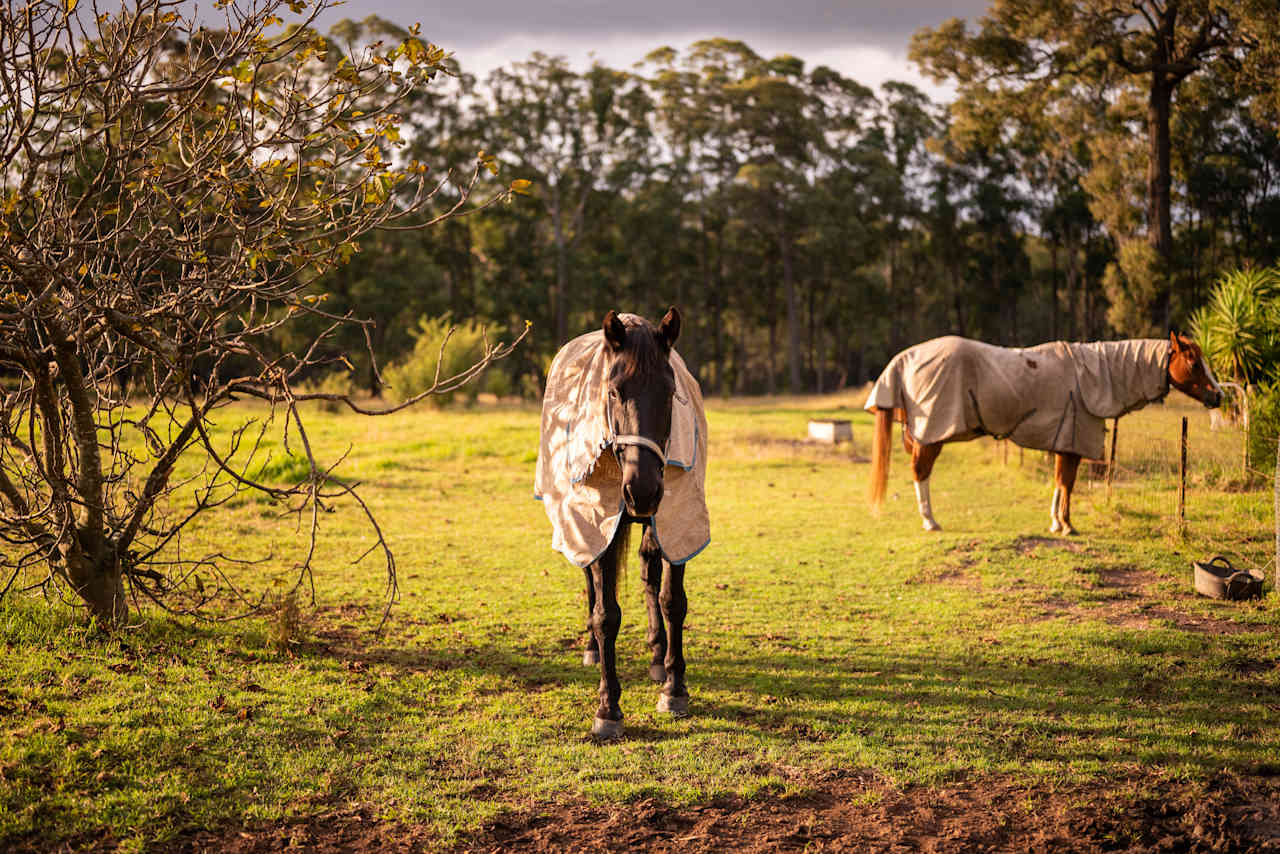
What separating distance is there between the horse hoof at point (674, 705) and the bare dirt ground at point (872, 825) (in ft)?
3.11

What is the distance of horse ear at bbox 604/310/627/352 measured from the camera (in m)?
4.20

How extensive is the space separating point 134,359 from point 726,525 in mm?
6779

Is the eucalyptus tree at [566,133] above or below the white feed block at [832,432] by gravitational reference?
above

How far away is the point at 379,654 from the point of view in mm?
5723

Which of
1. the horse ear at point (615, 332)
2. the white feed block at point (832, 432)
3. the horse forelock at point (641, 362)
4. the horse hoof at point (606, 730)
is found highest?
the horse ear at point (615, 332)

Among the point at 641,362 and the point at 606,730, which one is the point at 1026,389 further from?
the point at 606,730

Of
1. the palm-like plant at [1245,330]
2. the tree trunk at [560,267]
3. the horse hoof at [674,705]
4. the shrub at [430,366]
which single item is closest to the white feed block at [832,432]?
the palm-like plant at [1245,330]

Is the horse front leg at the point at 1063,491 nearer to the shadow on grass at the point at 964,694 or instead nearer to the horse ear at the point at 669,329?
the shadow on grass at the point at 964,694

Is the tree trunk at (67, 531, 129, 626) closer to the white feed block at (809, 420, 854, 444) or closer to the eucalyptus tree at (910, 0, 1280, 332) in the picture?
the white feed block at (809, 420, 854, 444)

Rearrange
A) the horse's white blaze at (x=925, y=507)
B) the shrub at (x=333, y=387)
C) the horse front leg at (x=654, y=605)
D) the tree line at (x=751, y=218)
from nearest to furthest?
the horse front leg at (x=654, y=605) → the horse's white blaze at (x=925, y=507) → the shrub at (x=333, y=387) → the tree line at (x=751, y=218)

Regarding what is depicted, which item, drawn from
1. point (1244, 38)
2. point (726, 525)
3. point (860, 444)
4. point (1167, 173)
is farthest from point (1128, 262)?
Answer: point (726, 525)

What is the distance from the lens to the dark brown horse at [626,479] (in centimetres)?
423

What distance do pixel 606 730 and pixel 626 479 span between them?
1344mm

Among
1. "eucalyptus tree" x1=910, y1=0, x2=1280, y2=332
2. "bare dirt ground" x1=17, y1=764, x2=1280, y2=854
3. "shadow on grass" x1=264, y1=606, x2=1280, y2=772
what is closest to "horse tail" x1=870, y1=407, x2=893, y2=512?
"shadow on grass" x1=264, y1=606, x2=1280, y2=772
